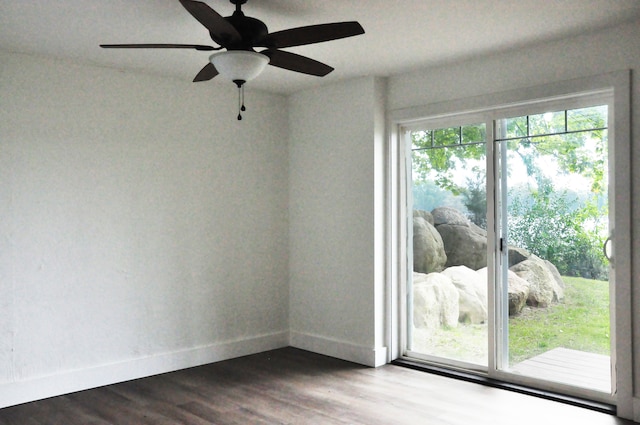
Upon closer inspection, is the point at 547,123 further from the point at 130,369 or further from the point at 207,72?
the point at 130,369

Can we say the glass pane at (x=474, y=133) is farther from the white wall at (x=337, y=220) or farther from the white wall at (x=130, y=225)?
the white wall at (x=130, y=225)

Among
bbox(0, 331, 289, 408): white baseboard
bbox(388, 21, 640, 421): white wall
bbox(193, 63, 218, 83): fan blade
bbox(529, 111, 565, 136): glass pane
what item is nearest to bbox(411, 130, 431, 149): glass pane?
bbox(388, 21, 640, 421): white wall

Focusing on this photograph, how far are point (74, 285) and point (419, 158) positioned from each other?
2.98 m

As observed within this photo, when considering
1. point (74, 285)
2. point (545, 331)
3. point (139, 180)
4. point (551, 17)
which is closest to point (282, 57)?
point (551, 17)

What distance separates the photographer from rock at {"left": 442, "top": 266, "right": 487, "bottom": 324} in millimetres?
4465

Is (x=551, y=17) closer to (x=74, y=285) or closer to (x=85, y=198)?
(x=85, y=198)

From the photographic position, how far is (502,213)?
4.34 metres

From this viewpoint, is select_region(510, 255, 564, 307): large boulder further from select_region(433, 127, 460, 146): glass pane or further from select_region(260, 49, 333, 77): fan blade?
select_region(260, 49, 333, 77): fan blade

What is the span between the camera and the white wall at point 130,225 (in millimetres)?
4043

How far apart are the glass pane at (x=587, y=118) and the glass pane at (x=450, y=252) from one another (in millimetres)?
702

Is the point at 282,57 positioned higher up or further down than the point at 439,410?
higher up

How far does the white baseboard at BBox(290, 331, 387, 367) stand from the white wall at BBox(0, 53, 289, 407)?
212 mm

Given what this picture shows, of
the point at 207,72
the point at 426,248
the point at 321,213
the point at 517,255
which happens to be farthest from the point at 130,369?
the point at 517,255

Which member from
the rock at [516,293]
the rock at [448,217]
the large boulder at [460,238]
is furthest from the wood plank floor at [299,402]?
the rock at [448,217]
